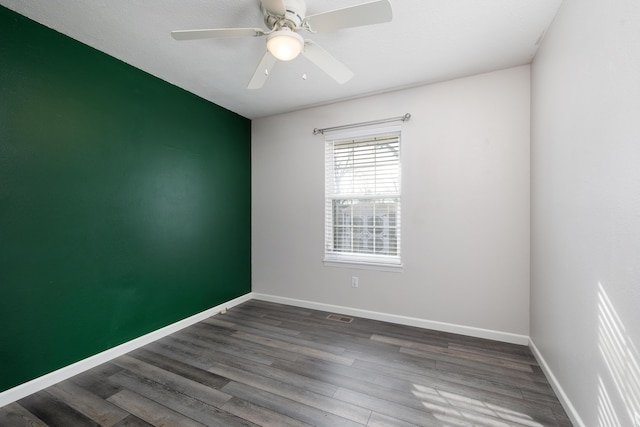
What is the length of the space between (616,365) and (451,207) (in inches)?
70.0

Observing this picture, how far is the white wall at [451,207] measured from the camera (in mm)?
2574

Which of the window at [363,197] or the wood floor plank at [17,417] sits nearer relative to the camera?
the wood floor plank at [17,417]

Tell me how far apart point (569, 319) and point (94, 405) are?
3.09 meters

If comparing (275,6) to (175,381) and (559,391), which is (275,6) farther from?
(559,391)

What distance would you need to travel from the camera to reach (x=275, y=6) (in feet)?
5.16

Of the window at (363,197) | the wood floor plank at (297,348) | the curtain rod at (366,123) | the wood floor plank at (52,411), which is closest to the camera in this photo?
the wood floor plank at (52,411)

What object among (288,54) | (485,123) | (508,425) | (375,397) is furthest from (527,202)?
(288,54)

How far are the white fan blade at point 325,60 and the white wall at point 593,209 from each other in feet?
4.48

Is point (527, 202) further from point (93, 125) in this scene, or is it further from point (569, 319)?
point (93, 125)

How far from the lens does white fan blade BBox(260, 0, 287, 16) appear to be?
1545mm

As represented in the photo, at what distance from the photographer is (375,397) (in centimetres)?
186

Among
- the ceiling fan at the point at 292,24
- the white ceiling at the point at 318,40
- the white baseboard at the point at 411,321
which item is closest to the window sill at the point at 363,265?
the white baseboard at the point at 411,321

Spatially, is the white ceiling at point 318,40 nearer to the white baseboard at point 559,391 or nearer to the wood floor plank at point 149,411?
the white baseboard at point 559,391

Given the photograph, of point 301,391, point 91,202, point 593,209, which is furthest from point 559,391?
point 91,202
